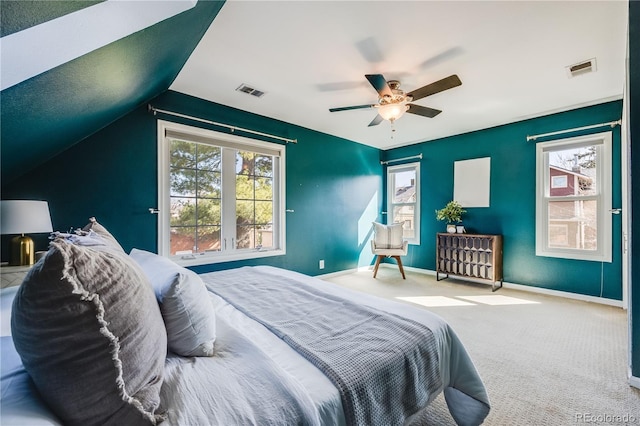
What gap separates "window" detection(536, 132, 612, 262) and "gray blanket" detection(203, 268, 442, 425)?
11.9 feet

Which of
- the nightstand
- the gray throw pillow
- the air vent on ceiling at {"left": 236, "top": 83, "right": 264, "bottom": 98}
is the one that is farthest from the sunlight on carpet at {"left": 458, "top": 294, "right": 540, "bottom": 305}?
the nightstand

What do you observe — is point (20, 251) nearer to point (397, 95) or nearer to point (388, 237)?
point (397, 95)

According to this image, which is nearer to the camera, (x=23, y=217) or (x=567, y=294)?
(x=23, y=217)

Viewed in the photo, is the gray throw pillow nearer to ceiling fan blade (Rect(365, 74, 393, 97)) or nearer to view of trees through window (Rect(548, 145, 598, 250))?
ceiling fan blade (Rect(365, 74, 393, 97))

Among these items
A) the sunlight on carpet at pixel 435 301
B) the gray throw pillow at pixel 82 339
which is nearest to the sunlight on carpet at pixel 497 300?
the sunlight on carpet at pixel 435 301

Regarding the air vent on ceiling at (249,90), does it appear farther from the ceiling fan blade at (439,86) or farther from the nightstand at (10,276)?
the nightstand at (10,276)

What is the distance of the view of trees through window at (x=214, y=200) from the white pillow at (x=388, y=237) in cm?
195

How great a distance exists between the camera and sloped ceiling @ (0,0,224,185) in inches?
46.5

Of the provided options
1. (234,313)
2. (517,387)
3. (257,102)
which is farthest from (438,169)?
(234,313)

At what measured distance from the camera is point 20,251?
195 centimetres

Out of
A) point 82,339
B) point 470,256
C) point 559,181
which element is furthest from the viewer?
point 470,256

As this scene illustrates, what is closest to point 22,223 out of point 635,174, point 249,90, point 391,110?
point 249,90

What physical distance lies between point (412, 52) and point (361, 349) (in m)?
2.36

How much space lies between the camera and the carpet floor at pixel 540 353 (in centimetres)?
151
